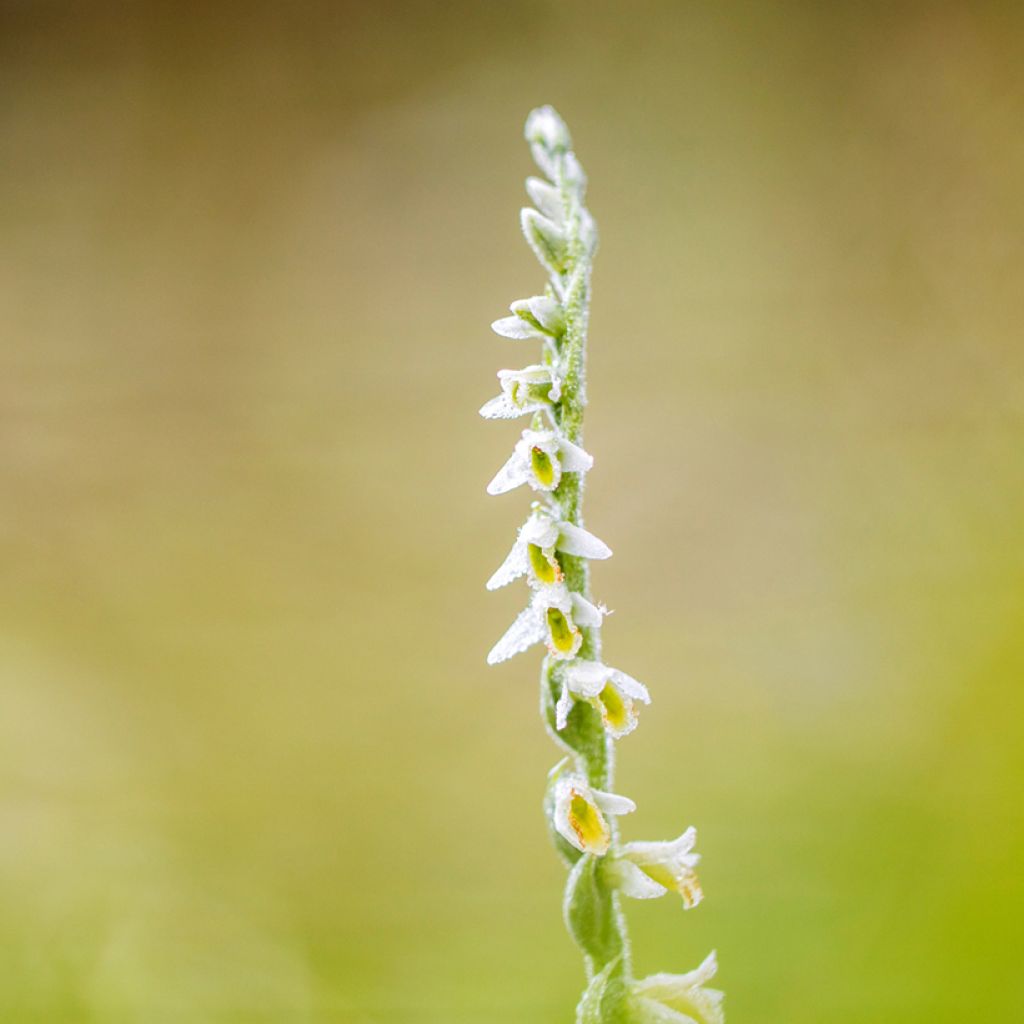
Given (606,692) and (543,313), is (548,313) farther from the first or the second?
(606,692)

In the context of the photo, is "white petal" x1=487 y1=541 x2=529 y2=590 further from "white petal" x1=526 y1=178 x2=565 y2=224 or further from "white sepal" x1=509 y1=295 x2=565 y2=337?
"white petal" x1=526 y1=178 x2=565 y2=224

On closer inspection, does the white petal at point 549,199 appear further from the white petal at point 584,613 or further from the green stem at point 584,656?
the white petal at point 584,613

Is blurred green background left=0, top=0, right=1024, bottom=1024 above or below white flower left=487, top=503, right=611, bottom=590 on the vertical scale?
above

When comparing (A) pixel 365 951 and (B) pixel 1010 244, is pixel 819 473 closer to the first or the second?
(B) pixel 1010 244

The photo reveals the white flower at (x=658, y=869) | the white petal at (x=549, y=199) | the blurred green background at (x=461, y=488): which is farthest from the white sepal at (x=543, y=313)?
the blurred green background at (x=461, y=488)

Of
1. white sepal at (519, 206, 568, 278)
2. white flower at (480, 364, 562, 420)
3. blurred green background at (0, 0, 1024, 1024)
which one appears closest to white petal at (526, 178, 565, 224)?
white sepal at (519, 206, 568, 278)

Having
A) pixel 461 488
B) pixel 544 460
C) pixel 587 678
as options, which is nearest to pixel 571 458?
pixel 544 460
